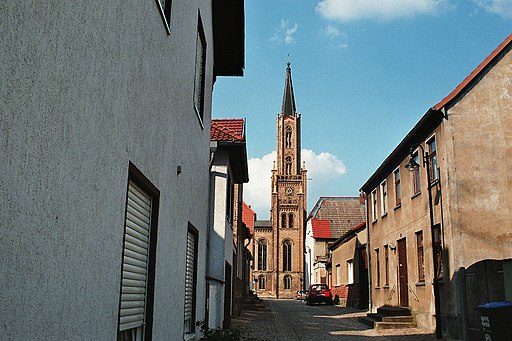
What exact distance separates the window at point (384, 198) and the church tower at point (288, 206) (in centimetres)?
6163

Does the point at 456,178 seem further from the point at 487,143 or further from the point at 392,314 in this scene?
the point at 392,314

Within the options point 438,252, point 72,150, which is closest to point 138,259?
point 72,150

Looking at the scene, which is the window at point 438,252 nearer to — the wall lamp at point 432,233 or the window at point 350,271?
the wall lamp at point 432,233

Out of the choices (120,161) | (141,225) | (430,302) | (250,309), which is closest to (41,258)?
(120,161)

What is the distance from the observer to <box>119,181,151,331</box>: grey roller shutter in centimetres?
454

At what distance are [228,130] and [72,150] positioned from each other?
12.3 metres

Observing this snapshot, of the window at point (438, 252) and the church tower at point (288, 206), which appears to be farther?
the church tower at point (288, 206)

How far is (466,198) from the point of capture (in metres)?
15.1

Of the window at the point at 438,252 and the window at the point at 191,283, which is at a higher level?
the window at the point at 438,252

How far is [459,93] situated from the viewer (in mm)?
15367

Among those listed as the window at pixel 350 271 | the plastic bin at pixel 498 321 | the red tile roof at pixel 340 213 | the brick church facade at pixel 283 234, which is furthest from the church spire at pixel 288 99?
the plastic bin at pixel 498 321

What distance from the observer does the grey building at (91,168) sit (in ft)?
7.60

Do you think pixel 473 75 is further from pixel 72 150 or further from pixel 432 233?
pixel 72 150

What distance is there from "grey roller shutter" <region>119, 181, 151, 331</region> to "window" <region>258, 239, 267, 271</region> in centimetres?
8235
